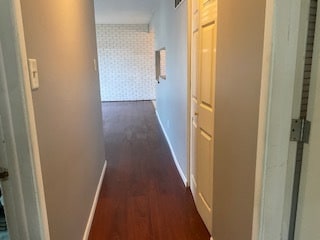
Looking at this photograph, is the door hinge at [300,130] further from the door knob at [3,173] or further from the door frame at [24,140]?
the door knob at [3,173]

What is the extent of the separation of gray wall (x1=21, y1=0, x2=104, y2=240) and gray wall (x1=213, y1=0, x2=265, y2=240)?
3.06ft

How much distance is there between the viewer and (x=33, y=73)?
1.08 m

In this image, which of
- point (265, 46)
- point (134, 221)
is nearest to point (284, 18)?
point (265, 46)

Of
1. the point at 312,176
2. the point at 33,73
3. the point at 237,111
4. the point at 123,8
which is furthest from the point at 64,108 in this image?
the point at 123,8

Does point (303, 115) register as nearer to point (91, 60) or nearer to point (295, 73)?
point (295, 73)

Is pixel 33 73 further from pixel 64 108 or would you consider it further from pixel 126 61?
pixel 126 61

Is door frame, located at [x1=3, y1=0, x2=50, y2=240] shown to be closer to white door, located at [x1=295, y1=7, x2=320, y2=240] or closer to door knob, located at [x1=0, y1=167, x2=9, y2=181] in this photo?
door knob, located at [x1=0, y1=167, x2=9, y2=181]

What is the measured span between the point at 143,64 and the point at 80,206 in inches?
279

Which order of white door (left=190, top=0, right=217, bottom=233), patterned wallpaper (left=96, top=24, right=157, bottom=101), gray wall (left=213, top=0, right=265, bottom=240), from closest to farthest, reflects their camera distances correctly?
gray wall (left=213, top=0, right=265, bottom=240), white door (left=190, top=0, right=217, bottom=233), patterned wallpaper (left=96, top=24, right=157, bottom=101)

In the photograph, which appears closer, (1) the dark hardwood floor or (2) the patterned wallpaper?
(1) the dark hardwood floor

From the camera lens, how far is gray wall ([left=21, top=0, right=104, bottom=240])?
120 centimetres

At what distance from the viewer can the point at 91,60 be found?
2607 millimetres

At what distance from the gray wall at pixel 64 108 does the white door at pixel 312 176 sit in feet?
3.66

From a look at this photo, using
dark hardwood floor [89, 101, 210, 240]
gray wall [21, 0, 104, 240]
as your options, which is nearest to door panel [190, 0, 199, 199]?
dark hardwood floor [89, 101, 210, 240]
